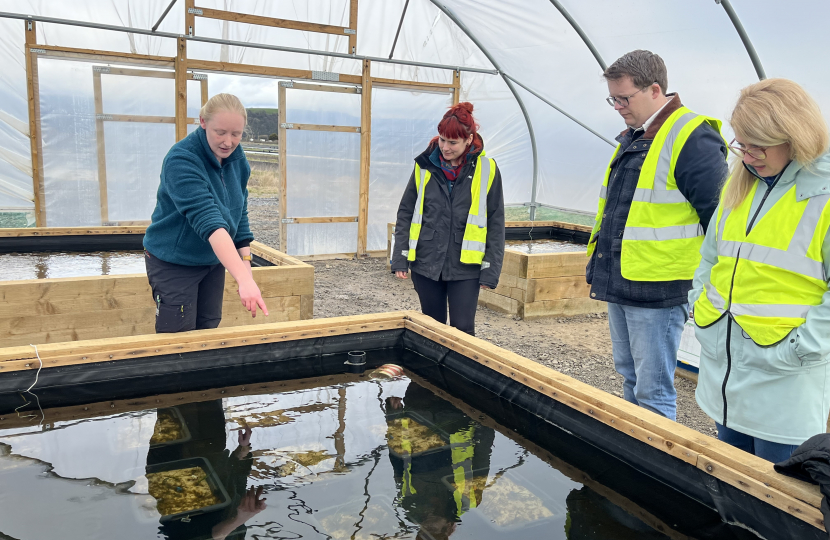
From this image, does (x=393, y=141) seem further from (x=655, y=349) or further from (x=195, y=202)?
(x=655, y=349)

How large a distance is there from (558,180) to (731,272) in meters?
7.27

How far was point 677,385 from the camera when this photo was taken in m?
3.67

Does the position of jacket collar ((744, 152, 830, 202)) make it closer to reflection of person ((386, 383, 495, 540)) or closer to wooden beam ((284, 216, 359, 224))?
reflection of person ((386, 383, 495, 540))

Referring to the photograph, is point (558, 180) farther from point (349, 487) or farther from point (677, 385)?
point (349, 487)

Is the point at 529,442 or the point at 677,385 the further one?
the point at 677,385

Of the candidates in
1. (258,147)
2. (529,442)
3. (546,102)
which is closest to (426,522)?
(529,442)

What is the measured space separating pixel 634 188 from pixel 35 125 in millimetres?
5968

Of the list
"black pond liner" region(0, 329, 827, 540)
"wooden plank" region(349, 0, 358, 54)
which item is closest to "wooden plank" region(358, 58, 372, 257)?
"wooden plank" region(349, 0, 358, 54)

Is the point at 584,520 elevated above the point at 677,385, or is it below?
above

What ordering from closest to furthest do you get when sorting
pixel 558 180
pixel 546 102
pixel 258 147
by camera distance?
pixel 546 102 → pixel 558 180 → pixel 258 147

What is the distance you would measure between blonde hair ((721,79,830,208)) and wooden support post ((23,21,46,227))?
20.8 ft

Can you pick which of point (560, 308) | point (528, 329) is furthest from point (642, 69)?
point (560, 308)

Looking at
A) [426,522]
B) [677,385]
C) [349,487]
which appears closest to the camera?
[426,522]

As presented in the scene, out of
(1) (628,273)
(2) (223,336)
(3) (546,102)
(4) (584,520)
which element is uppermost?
(3) (546,102)
